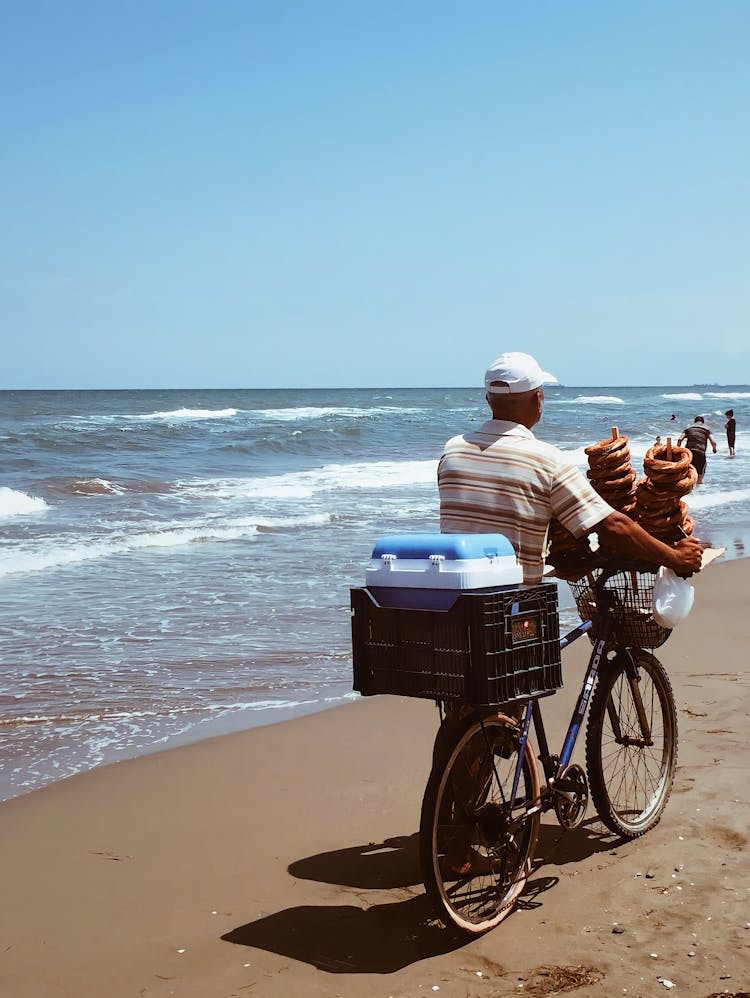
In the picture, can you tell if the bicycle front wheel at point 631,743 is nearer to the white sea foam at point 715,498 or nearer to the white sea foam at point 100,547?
the white sea foam at point 100,547

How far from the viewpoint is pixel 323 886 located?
4039 millimetres

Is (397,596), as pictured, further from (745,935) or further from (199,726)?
(199,726)

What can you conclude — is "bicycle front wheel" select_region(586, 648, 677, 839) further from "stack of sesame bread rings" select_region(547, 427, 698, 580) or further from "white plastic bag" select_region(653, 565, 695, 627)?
"stack of sesame bread rings" select_region(547, 427, 698, 580)

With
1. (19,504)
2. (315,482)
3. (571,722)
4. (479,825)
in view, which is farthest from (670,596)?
(315,482)

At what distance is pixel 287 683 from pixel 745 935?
395 cm

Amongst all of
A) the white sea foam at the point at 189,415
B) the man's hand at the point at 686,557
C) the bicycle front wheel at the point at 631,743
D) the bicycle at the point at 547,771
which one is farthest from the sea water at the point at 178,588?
the white sea foam at the point at 189,415

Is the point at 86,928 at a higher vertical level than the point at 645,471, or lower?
lower

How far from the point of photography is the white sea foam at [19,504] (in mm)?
18109

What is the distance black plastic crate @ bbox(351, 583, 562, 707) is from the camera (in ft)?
10.6

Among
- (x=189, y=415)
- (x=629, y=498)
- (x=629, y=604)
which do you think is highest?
(x=189, y=415)

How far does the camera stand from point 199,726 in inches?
243

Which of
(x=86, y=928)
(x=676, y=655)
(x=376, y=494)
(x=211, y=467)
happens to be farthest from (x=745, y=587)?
(x=211, y=467)

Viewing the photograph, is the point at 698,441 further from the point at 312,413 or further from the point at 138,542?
the point at 312,413

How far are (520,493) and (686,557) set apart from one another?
0.74 m
